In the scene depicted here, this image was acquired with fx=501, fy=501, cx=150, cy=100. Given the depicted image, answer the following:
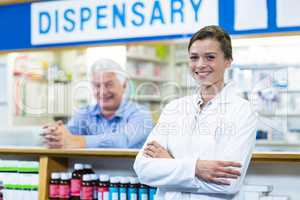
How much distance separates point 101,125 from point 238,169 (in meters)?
1.76

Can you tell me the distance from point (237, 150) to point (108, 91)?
1831 millimetres

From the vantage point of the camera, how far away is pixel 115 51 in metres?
5.64

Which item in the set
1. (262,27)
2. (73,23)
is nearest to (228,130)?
(262,27)

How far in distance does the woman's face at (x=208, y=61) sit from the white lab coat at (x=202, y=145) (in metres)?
0.07

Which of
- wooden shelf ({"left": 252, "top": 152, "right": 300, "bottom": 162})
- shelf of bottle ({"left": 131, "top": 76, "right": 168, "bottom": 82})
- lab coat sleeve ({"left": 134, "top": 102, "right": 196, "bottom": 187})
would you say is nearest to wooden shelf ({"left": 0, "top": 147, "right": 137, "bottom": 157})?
lab coat sleeve ({"left": 134, "top": 102, "right": 196, "bottom": 187})

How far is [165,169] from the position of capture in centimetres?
192

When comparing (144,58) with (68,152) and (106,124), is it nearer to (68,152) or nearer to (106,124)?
(106,124)

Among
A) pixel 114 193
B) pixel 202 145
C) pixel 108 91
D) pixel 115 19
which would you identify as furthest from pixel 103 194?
pixel 108 91

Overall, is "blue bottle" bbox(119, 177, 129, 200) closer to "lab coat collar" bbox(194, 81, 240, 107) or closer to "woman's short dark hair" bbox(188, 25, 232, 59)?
"lab coat collar" bbox(194, 81, 240, 107)

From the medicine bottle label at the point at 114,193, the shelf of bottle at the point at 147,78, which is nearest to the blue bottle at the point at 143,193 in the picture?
the medicine bottle label at the point at 114,193

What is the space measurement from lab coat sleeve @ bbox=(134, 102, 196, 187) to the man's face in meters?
1.50

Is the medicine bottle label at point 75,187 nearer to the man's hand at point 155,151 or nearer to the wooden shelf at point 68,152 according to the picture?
the wooden shelf at point 68,152

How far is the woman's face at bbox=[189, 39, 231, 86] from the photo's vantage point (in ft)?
6.46

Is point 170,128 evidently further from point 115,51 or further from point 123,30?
point 115,51
